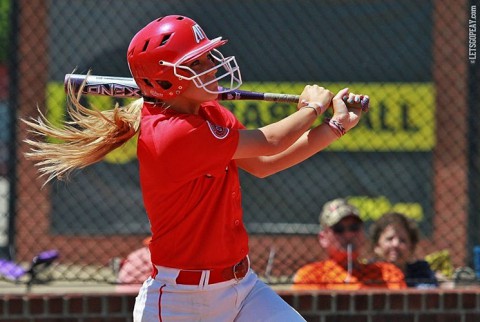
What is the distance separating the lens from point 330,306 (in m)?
5.16

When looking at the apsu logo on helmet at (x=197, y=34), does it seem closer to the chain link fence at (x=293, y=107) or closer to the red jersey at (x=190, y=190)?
the red jersey at (x=190, y=190)

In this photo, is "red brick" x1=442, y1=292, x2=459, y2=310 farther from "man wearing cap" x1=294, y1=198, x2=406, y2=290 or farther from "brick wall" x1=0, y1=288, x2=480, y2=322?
"man wearing cap" x1=294, y1=198, x2=406, y2=290

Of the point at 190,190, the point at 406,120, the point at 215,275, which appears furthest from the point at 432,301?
the point at 190,190

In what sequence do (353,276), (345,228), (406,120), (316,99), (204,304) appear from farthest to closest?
(406,120) < (345,228) < (353,276) < (316,99) < (204,304)

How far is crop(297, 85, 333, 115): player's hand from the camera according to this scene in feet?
12.1

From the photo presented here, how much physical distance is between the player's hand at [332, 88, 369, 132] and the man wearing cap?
64.1 inches

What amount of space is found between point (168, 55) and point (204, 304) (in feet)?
2.95

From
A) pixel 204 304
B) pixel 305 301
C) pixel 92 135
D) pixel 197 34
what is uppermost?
pixel 197 34

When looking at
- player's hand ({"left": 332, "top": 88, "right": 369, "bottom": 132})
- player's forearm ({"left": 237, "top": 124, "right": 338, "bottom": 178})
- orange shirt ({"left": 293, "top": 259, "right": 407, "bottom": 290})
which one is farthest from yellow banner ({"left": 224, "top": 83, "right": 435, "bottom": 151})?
player's hand ({"left": 332, "top": 88, "right": 369, "bottom": 132})

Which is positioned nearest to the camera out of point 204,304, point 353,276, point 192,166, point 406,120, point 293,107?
point 192,166

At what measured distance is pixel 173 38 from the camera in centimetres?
351

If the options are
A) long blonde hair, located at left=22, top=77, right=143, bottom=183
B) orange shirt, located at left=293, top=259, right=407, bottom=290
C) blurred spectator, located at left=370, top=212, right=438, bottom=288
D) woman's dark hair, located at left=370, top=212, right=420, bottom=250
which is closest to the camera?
long blonde hair, located at left=22, top=77, right=143, bottom=183

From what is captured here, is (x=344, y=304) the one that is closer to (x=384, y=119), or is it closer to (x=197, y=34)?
(x=384, y=119)

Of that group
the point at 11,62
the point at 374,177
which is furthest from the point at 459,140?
the point at 11,62
